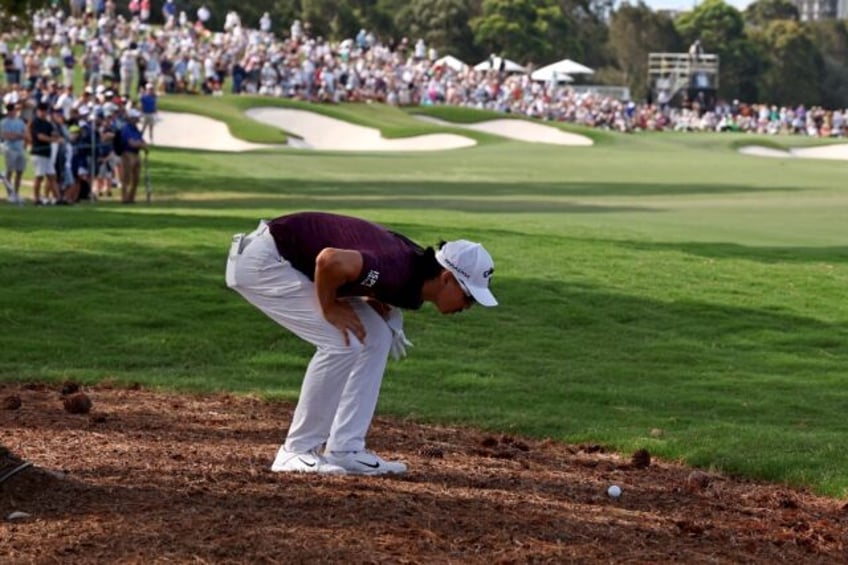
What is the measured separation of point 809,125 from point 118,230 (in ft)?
262

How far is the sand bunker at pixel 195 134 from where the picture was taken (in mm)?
54406

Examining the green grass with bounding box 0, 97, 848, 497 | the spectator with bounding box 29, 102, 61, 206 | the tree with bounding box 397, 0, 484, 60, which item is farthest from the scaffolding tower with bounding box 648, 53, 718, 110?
the green grass with bounding box 0, 97, 848, 497

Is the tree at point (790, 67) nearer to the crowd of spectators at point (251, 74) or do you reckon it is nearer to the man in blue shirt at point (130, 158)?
the crowd of spectators at point (251, 74)

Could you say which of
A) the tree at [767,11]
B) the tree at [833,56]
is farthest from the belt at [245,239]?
the tree at [767,11]

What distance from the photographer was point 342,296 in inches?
303

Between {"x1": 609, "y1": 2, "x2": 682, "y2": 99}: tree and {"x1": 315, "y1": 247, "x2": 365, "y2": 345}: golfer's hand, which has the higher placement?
{"x1": 609, "y1": 2, "x2": 682, "y2": 99}: tree

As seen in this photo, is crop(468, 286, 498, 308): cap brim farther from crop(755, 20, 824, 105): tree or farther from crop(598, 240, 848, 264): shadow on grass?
crop(755, 20, 824, 105): tree

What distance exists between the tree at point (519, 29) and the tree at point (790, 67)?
18.4m

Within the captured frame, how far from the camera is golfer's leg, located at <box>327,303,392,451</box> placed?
312 inches

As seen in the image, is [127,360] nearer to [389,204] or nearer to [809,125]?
[389,204]

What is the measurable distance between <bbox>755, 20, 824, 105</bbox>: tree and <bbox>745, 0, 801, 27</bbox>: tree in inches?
1385

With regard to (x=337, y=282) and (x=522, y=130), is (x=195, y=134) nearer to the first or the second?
(x=522, y=130)

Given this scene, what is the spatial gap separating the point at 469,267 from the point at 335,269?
67cm

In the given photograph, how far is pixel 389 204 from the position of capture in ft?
98.3
